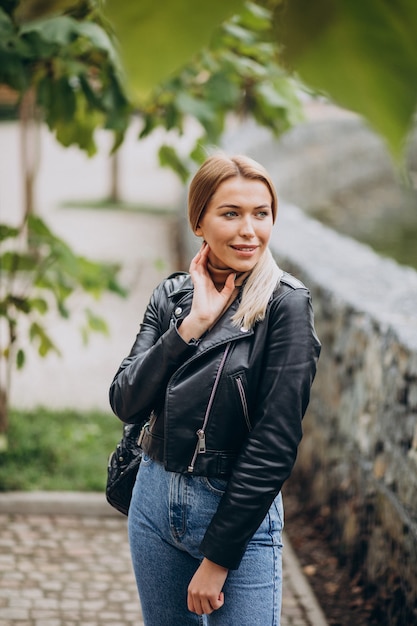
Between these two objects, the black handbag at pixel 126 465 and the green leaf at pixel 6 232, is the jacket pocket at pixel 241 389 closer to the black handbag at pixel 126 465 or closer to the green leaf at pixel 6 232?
the black handbag at pixel 126 465

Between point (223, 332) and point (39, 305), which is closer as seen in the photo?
point (223, 332)

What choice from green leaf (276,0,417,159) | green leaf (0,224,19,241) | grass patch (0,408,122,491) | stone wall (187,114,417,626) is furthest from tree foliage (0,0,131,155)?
green leaf (276,0,417,159)

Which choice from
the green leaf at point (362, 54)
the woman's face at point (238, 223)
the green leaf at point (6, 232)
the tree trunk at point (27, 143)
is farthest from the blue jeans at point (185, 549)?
the tree trunk at point (27, 143)

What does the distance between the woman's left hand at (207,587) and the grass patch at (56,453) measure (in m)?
3.02

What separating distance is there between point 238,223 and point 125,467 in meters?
0.80

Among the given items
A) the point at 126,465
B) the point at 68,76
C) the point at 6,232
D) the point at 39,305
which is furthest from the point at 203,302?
the point at 39,305

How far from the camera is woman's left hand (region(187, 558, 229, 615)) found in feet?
7.41

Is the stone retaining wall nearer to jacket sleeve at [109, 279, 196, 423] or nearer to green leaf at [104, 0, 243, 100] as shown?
jacket sleeve at [109, 279, 196, 423]

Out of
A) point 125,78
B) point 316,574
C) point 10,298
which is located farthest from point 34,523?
point 125,78

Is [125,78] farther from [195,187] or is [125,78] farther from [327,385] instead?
[327,385]

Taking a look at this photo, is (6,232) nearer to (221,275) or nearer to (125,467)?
(125,467)

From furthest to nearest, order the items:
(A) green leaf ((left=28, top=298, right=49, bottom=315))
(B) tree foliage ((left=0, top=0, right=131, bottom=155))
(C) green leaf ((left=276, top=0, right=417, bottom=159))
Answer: (A) green leaf ((left=28, top=298, right=49, bottom=315)) < (B) tree foliage ((left=0, top=0, right=131, bottom=155)) < (C) green leaf ((left=276, top=0, right=417, bottom=159))

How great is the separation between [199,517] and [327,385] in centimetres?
289

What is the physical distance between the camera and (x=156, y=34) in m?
0.44
